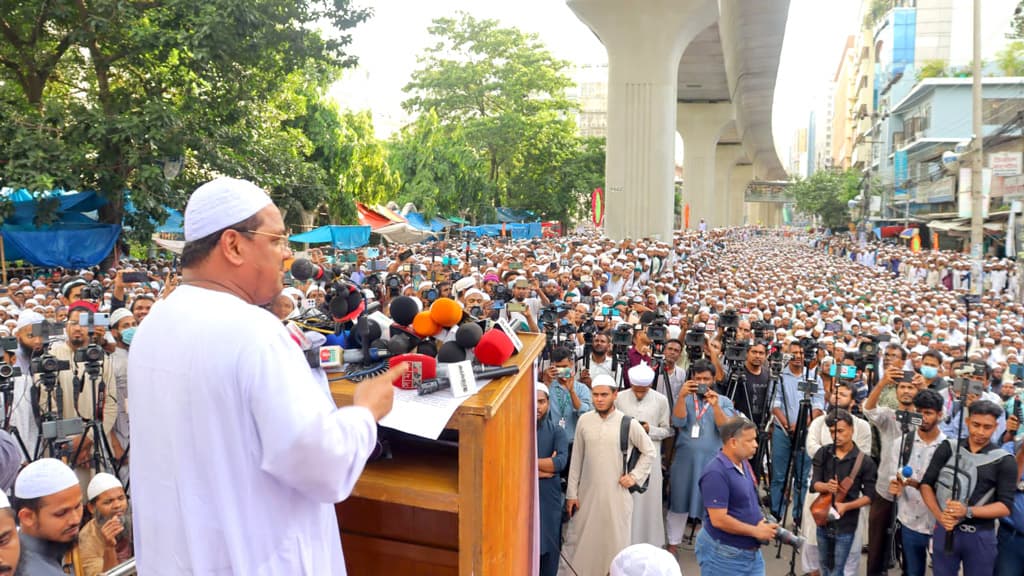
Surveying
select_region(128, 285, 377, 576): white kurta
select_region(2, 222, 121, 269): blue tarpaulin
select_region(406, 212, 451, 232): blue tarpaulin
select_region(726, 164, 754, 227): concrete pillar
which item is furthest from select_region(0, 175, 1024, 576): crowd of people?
select_region(726, 164, 754, 227): concrete pillar

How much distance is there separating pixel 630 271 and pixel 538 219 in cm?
3160

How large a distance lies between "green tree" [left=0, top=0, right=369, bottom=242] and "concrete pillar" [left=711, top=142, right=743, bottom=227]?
55351 millimetres

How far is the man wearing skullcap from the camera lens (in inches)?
214

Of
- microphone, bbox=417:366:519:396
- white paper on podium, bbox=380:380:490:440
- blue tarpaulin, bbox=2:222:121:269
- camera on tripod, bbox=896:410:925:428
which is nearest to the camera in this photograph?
white paper on podium, bbox=380:380:490:440

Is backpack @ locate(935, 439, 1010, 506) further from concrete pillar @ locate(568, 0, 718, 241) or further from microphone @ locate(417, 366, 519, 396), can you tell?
concrete pillar @ locate(568, 0, 718, 241)

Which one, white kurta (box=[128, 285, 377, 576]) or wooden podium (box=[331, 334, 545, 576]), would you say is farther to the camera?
wooden podium (box=[331, 334, 545, 576])

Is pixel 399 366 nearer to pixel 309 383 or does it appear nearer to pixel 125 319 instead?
pixel 309 383

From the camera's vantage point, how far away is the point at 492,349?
2.27 meters

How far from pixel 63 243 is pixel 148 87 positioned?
3941mm

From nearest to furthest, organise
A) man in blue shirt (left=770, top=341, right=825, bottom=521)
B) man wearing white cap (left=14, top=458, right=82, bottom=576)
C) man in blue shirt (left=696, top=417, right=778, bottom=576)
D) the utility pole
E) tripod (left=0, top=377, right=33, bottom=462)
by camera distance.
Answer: man wearing white cap (left=14, top=458, right=82, bottom=576) < man in blue shirt (left=696, top=417, right=778, bottom=576) < tripod (left=0, top=377, right=33, bottom=462) < man in blue shirt (left=770, top=341, right=825, bottom=521) < the utility pole

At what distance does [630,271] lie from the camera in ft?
51.4

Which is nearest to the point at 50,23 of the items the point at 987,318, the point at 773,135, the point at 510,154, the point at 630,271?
the point at 630,271

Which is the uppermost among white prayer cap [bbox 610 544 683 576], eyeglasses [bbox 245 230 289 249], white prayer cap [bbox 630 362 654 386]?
eyeglasses [bbox 245 230 289 249]

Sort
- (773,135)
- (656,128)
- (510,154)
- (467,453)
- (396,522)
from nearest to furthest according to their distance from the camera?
(467,453)
(396,522)
(656,128)
(510,154)
(773,135)
